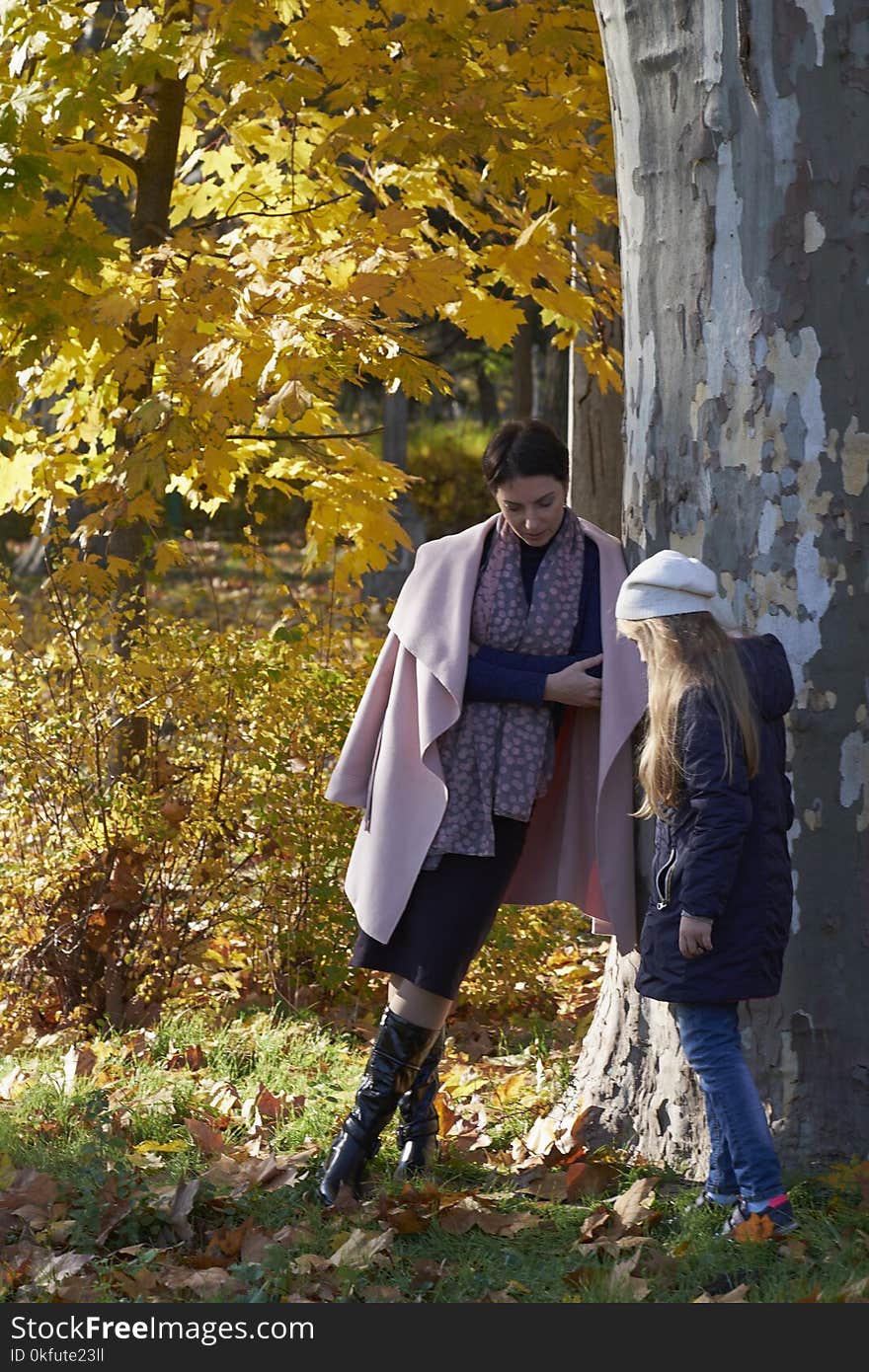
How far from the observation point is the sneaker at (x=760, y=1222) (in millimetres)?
3275

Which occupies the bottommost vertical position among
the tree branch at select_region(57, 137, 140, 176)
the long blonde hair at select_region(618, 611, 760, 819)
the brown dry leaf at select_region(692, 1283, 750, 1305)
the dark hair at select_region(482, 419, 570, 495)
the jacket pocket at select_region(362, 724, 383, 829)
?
the brown dry leaf at select_region(692, 1283, 750, 1305)

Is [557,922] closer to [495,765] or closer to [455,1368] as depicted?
[495,765]

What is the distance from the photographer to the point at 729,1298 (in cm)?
308

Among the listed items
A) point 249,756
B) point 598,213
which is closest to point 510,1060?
point 249,756

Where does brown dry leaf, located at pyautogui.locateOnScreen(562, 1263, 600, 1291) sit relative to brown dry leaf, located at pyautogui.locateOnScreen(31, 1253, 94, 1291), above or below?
above

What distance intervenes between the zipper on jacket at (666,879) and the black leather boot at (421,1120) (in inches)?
32.8

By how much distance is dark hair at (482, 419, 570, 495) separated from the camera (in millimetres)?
3570

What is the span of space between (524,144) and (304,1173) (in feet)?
13.1

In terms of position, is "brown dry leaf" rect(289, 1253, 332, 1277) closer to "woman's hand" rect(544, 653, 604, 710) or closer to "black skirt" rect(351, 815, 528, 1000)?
"black skirt" rect(351, 815, 528, 1000)

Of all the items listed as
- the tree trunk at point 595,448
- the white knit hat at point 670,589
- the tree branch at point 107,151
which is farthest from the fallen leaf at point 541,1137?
the tree branch at point 107,151

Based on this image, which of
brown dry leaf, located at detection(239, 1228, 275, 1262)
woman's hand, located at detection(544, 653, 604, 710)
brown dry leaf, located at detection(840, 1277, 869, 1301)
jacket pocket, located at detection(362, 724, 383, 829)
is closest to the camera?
brown dry leaf, located at detection(840, 1277, 869, 1301)

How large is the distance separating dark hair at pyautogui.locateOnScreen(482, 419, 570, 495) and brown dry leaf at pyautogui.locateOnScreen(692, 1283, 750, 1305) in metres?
1.90

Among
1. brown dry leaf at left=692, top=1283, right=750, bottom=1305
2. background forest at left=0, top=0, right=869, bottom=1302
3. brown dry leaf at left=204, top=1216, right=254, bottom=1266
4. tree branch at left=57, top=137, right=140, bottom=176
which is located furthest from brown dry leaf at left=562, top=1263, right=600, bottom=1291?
tree branch at left=57, top=137, right=140, bottom=176

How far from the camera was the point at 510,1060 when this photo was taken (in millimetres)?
4871
